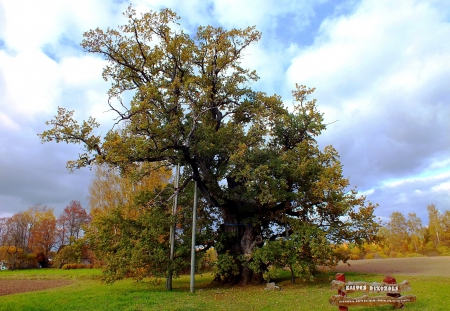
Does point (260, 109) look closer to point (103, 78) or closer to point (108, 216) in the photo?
point (103, 78)

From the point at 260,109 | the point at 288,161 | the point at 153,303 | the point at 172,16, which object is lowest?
the point at 153,303

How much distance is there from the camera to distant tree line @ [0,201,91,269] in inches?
1890

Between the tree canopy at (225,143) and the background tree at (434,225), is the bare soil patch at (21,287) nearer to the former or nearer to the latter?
the tree canopy at (225,143)

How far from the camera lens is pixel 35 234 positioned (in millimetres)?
55031

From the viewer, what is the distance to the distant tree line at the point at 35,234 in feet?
157

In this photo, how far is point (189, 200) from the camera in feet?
64.7

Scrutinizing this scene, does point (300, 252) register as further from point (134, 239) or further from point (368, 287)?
point (134, 239)

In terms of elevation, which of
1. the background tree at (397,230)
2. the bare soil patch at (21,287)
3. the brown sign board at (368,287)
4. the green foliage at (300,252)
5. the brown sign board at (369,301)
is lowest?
the bare soil patch at (21,287)

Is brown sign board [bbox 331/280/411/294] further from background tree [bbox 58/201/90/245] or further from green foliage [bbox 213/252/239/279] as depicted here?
background tree [bbox 58/201/90/245]

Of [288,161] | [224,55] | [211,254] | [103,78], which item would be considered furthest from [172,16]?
[211,254]

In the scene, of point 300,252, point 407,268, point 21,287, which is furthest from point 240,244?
point 21,287

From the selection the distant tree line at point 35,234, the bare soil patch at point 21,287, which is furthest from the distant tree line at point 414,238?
the distant tree line at point 35,234

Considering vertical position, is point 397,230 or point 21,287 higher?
point 397,230

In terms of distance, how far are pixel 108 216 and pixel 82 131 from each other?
5.39 meters
